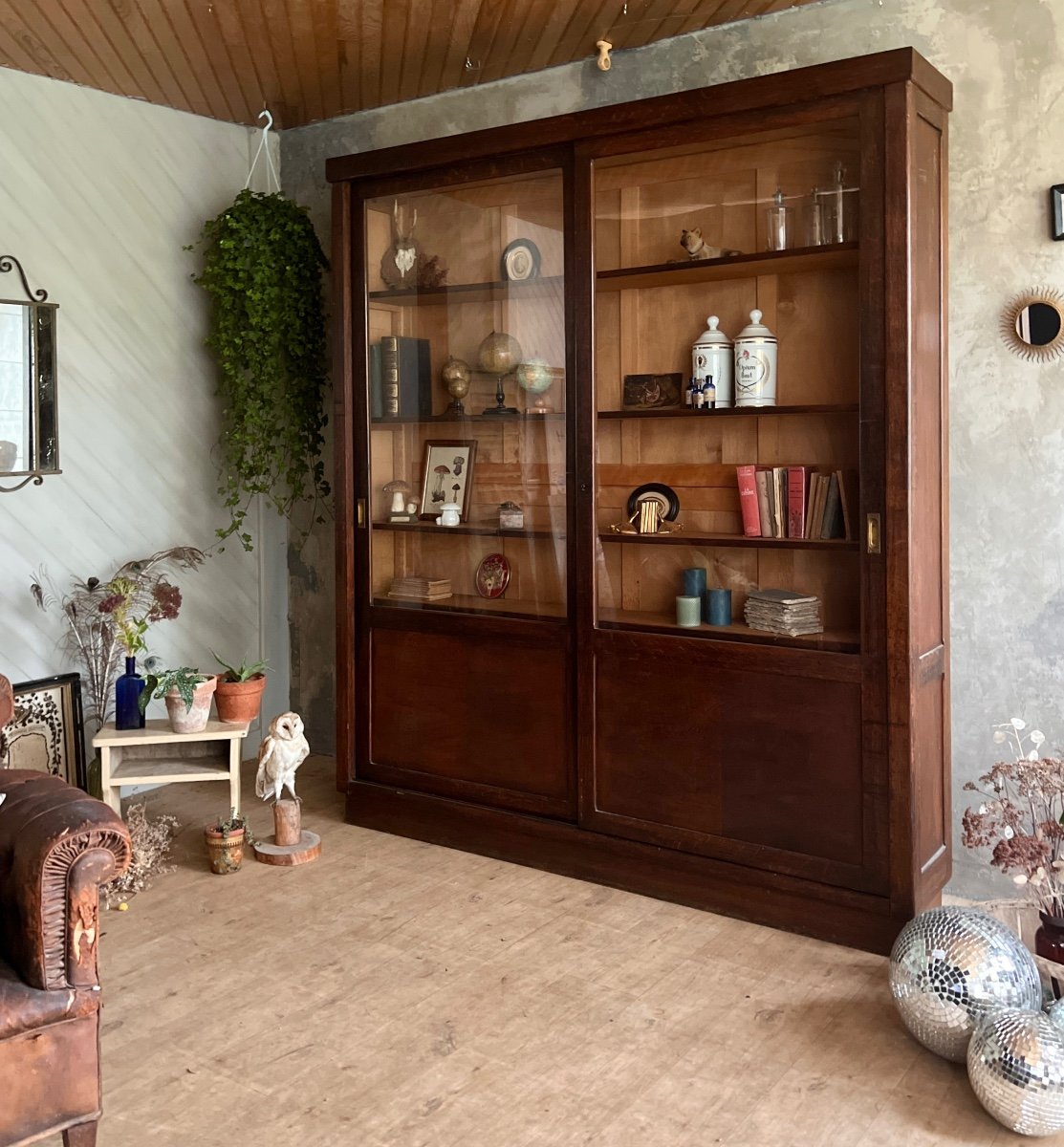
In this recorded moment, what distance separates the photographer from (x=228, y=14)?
3916 millimetres

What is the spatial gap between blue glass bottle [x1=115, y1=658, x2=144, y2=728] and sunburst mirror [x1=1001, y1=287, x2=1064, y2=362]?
3155 mm

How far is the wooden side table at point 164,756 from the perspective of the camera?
4047 mm

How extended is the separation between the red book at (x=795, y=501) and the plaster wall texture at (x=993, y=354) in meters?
0.50

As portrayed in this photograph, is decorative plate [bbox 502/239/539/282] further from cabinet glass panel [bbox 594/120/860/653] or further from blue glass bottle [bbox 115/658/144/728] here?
blue glass bottle [bbox 115/658/144/728]

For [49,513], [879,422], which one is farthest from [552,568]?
[49,513]

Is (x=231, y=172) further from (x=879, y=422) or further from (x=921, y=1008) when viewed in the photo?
(x=921, y=1008)

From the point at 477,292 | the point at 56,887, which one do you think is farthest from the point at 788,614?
the point at 56,887

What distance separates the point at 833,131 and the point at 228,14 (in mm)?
2079

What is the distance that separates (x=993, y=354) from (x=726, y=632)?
1.18 meters

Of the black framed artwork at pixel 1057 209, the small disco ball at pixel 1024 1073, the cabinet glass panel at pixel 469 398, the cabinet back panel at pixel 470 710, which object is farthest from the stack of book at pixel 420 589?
the small disco ball at pixel 1024 1073

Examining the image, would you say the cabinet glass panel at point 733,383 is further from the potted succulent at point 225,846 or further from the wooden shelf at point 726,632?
the potted succulent at point 225,846

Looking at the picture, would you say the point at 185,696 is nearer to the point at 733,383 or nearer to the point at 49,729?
the point at 49,729

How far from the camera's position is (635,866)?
3.79 metres

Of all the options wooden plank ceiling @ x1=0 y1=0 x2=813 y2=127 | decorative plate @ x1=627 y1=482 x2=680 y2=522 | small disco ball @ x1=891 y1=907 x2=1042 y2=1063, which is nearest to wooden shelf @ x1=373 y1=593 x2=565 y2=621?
decorative plate @ x1=627 y1=482 x2=680 y2=522
